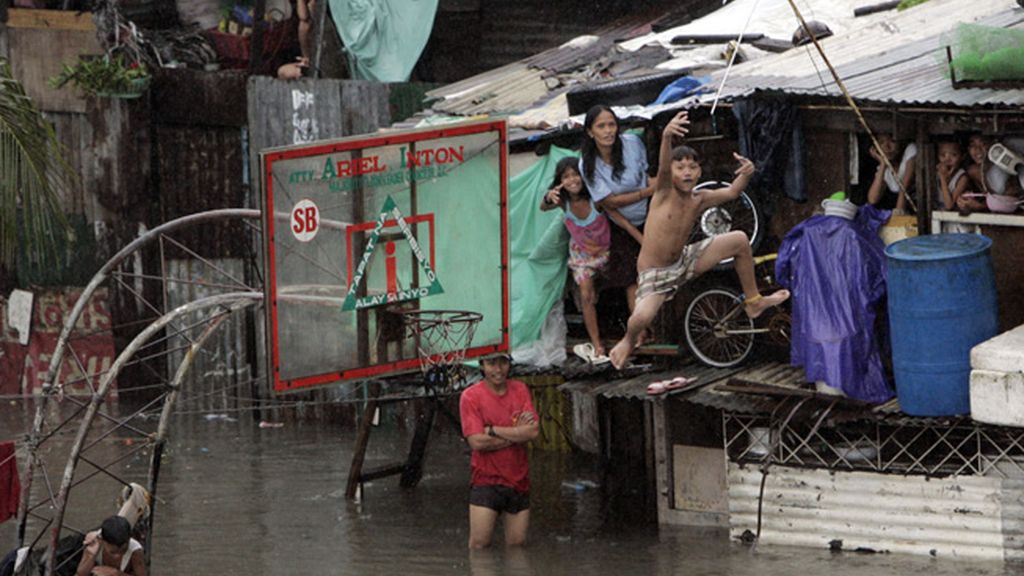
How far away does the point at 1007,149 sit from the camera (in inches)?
514

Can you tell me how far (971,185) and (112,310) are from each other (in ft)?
34.5

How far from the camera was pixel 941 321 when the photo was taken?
12664 millimetres

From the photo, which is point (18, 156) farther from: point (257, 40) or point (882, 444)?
point (257, 40)

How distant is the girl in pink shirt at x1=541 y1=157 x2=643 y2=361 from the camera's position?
47.6 feet

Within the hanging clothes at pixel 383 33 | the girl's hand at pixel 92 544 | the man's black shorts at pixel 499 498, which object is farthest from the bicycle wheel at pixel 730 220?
the hanging clothes at pixel 383 33

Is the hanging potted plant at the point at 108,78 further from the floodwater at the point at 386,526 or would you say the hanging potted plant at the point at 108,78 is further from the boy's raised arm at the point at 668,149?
the boy's raised arm at the point at 668,149

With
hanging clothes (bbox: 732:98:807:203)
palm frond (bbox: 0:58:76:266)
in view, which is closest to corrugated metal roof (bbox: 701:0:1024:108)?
hanging clothes (bbox: 732:98:807:203)

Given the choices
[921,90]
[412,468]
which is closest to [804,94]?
[921,90]

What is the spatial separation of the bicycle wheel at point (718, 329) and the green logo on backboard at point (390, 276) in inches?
82.7

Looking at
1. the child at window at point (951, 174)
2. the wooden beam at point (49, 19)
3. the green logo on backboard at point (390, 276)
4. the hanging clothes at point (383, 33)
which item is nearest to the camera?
the green logo on backboard at point (390, 276)

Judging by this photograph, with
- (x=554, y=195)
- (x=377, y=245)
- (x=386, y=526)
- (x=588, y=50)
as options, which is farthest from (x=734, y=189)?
(x=588, y=50)

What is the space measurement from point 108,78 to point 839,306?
379 inches

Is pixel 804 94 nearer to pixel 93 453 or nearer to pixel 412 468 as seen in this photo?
pixel 412 468

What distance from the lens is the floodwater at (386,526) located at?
1395cm
